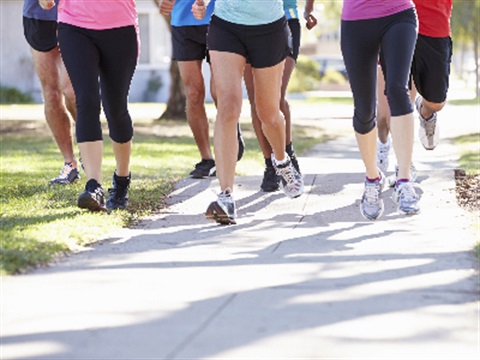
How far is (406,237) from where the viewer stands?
253 inches

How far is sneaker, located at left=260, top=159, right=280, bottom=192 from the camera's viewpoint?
28.4 ft

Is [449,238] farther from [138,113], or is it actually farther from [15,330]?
[138,113]

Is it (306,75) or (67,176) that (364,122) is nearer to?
(67,176)

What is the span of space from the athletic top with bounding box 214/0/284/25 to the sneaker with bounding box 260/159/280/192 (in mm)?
1879

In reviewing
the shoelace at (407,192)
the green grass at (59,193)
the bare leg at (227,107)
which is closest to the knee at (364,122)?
the shoelace at (407,192)

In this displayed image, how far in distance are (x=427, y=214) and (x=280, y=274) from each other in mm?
2175

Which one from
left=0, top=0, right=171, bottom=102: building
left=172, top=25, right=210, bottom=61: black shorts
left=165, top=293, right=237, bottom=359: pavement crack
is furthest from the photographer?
left=0, top=0, right=171, bottom=102: building

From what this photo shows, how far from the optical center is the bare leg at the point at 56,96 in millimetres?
9141

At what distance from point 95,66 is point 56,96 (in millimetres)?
2120

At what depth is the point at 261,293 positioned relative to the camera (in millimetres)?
4996

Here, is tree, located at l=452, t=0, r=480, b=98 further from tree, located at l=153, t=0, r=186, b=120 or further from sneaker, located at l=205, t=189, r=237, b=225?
sneaker, located at l=205, t=189, r=237, b=225

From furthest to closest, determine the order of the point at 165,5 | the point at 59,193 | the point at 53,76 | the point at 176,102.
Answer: the point at 176,102 → the point at 53,76 → the point at 59,193 → the point at 165,5

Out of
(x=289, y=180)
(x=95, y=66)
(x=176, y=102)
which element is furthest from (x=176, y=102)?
(x=95, y=66)

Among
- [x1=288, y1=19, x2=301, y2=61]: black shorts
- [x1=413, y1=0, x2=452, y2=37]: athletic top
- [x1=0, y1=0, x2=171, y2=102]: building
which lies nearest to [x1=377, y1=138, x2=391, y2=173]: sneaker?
[x1=288, y1=19, x2=301, y2=61]: black shorts
